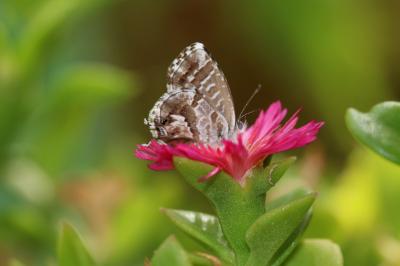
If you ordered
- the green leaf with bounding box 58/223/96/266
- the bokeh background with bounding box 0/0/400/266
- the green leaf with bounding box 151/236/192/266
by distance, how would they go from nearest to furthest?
1. the green leaf with bounding box 151/236/192/266
2. the green leaf with bounding box 58/223/96/266
3. the bokeh background with bounding box 0/0/400/266

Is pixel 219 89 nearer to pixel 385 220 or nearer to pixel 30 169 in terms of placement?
pixel 385 220

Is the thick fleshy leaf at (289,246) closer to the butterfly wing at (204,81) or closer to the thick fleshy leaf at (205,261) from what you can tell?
the thick fleshy leaf at (205,261)

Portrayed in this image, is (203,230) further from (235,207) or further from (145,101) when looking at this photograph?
(145,101)

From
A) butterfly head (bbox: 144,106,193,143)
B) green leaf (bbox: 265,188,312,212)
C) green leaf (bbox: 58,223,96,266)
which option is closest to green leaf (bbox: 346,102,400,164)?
green leaf (bbox: 265,188,312,212)

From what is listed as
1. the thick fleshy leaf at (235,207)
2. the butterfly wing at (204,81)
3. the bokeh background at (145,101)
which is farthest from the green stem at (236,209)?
the bokeh background at (145,101)

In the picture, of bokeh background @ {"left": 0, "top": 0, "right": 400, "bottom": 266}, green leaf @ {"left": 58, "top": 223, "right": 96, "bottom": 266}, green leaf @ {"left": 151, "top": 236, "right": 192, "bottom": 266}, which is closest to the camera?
green leaf @ {"left": 151, "top": 236, "right": 192, "bottom": 266}

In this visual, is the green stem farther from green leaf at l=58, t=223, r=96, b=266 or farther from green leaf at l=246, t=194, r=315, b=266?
green leaf at l=58, t=223, r=96, b=266
